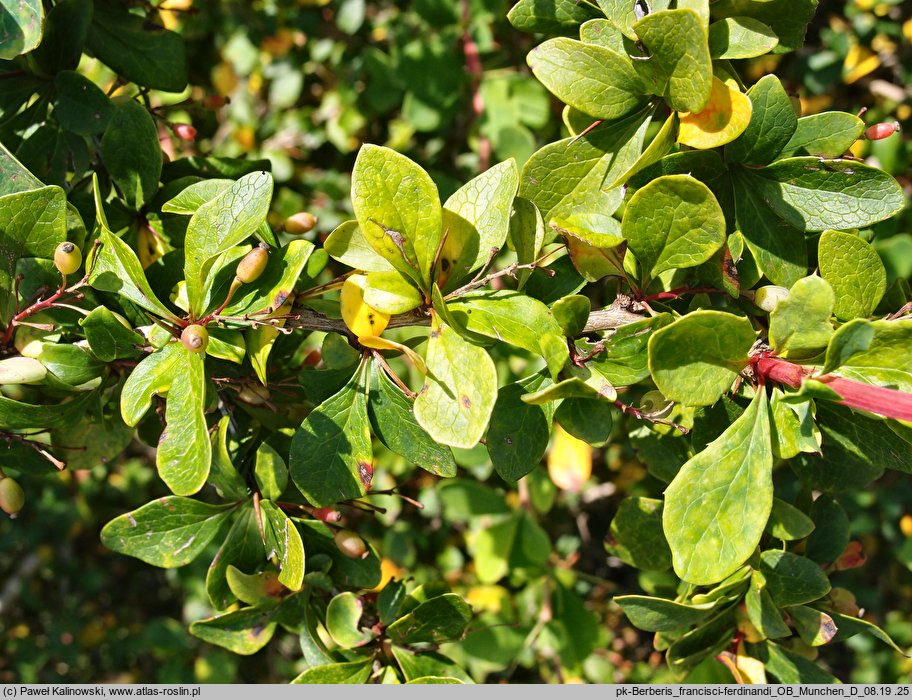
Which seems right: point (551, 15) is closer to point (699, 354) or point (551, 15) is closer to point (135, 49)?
point (699, 354)

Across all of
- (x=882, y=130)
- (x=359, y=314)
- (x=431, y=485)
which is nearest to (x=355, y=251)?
(x=359, y=314)

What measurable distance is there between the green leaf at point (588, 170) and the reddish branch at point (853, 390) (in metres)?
0.27

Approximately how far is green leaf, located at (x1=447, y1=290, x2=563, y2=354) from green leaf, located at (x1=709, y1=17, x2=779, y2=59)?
364mm

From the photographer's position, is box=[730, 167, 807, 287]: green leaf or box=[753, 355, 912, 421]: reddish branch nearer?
box=[753, 355, 912, 421]: reddish branch

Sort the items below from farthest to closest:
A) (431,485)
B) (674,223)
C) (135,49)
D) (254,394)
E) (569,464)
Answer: (431,485) → (569,464) → (135,49) → (254,394) → (674,223)

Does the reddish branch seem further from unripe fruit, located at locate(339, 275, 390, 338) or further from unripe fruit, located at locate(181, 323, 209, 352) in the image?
unripe fruit, located at locate(181, 323, 209, 352)

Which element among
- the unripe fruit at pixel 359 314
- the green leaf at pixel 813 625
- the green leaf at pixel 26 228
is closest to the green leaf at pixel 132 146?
the green leaf at pixel 26 228

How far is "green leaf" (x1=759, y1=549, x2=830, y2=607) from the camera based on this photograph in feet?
3.13

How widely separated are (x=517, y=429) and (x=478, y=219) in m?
0.24

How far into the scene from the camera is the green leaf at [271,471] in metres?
0.94

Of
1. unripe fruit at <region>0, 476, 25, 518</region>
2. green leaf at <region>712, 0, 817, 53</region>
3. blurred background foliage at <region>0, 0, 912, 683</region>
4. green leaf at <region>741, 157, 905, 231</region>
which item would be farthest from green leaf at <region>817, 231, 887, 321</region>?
unripe fruit at <region>0, 476, 25, 518</region>

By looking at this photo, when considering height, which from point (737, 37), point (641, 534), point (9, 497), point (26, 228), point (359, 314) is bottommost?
point (641, 534)

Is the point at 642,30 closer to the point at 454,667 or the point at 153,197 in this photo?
the point at 153,197

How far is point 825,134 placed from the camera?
87cm
